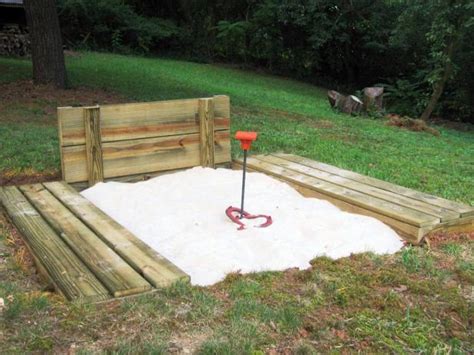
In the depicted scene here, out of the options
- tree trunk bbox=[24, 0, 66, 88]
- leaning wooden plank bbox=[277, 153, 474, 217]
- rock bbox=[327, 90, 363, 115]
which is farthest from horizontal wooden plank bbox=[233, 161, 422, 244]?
rock bbox=[327, 90, 363, 115]

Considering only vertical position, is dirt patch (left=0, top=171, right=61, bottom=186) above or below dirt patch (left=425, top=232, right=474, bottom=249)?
below

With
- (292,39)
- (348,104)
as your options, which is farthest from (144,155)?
(292,39)

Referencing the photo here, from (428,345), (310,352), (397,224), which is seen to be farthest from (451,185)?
(310,352)

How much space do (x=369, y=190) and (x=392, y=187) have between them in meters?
0.26

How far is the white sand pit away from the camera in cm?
341

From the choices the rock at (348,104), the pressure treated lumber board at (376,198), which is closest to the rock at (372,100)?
the rock at (348,104)

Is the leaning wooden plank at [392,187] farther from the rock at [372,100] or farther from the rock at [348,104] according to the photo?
the rock at [372,100]

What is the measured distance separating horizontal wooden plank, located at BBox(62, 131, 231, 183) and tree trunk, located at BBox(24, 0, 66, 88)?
4.40 metres

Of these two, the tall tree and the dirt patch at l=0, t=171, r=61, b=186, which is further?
the tall tree

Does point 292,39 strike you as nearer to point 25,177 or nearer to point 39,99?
point 39,99

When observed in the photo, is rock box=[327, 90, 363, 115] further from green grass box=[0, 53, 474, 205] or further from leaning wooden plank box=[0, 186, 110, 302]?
leaning wooden plank box=[0, 186, 110, 302]

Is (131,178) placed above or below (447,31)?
below

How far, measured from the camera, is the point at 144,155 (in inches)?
205

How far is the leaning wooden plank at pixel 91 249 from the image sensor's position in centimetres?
A: 283
